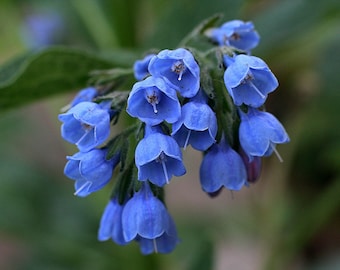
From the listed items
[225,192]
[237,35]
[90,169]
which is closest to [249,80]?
[237,35]

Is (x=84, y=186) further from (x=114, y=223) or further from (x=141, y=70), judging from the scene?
(x=141, y=70)

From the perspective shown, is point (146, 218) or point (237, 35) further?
point (237, 35)

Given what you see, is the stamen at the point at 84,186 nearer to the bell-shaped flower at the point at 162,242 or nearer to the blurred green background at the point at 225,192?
the bell-shaped flower at the point at 162,242

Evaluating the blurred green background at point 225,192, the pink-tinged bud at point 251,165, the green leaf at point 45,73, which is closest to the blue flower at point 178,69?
the pink-tinged bud at point 251,165

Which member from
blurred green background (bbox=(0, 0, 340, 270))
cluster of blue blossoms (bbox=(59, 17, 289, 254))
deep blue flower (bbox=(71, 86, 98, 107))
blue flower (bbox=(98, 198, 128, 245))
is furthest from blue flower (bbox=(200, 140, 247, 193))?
blurred green background (bbox=(0, 0, 340, 270))

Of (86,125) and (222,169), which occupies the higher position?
(86,125)

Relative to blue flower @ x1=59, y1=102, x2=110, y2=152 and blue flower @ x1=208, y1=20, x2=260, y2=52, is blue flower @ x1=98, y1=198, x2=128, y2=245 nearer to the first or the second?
blue flower @ x1=59, y1=102, x2=110, y2=152
